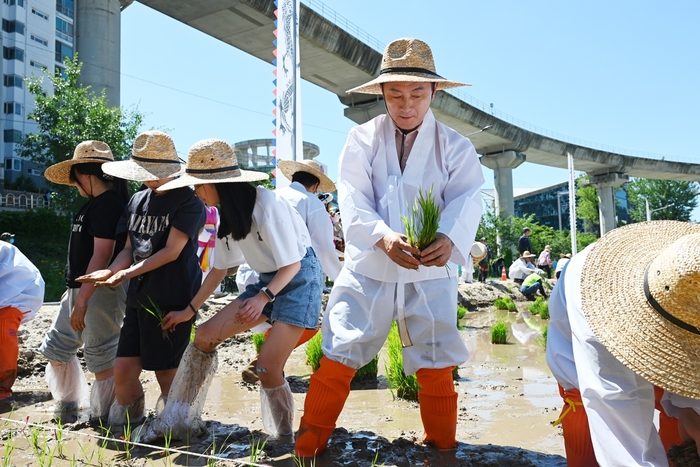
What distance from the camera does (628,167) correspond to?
4131 cm

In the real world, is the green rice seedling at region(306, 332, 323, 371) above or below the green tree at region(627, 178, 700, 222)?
below

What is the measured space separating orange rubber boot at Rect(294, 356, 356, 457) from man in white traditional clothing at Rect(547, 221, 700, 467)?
38.4 inches

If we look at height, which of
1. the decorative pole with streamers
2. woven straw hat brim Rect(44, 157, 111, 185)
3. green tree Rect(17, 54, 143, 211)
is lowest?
woven straw hat brim Rect(44, 157, 111, 185)

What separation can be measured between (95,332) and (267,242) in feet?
4.30

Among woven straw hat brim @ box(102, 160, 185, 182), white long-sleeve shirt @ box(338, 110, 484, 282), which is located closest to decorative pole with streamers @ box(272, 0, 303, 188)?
woven straw hat brim @ box(102, 160, 185, 182)

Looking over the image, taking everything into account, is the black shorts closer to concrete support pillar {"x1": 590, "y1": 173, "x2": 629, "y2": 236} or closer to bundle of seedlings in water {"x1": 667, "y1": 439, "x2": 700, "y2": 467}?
bundle of seedlings in water {"x1": 667, "y1": 439, "x2": 700, "y2": 467}

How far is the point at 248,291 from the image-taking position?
3.00 metres

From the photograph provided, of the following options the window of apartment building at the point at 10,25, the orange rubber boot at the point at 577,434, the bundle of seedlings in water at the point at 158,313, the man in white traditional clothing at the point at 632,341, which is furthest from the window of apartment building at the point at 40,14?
the orange rubber boot at the point at 577,434

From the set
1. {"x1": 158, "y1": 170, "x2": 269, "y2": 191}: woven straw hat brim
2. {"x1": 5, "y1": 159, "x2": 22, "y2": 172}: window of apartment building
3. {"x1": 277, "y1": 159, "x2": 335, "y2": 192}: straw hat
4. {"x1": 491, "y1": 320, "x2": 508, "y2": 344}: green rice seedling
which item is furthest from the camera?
{"x1": 5, "y1": 159, "x2": 22, "y2": 172}: window of apartment building

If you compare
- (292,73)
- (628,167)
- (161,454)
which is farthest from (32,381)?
(628,167)

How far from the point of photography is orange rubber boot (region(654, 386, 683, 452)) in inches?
84.7

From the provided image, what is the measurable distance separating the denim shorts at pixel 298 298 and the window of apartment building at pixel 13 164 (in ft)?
138

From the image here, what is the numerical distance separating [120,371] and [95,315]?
0.47 m

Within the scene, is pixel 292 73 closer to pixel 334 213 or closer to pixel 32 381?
pixel 334 213
